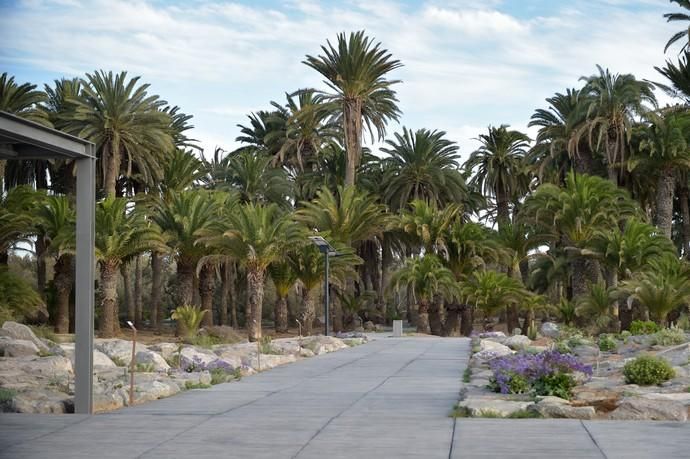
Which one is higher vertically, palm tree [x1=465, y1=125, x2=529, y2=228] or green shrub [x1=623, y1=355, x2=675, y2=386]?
palm tree [x1=465, y1=125, x2=529, y2=228]

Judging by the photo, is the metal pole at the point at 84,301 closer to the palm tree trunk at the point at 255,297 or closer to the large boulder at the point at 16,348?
the large boulder at the point at 16,348

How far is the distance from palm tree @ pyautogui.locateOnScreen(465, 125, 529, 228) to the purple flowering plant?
4241 centimetres

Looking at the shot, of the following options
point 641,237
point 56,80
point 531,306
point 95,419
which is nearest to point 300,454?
point 95,419

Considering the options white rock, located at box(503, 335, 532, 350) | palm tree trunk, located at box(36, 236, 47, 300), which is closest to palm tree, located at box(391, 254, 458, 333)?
white rock, located at box(503, 335, 532, 350)

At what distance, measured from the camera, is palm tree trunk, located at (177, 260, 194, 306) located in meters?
42.9

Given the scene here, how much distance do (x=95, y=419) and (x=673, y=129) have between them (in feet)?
131

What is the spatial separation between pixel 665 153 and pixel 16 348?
34.8 metres

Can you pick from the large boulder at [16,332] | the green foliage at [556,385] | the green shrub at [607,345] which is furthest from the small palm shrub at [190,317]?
the green foliage at [556,385]

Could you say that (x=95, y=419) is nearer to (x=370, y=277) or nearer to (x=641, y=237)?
(x=641, y=237)

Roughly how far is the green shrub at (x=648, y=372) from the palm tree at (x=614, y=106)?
32.4m

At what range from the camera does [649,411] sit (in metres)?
10.8

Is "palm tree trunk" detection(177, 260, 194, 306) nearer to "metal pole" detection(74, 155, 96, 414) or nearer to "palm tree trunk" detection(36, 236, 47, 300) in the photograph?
"palm tree trunk" detection(36, 236, 47, 300)

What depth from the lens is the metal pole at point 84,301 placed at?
11367mm

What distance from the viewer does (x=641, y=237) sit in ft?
132
